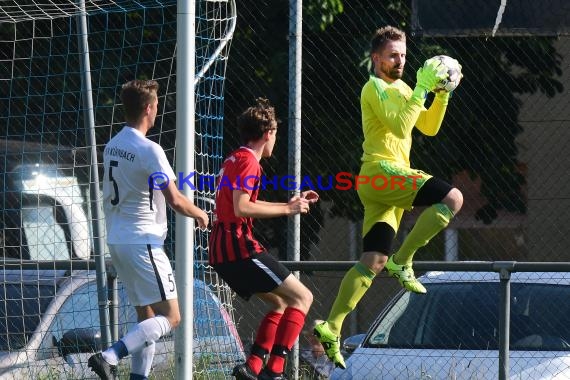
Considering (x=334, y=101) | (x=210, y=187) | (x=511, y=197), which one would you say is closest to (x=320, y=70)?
(x=334, y=101)

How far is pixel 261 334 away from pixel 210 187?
1.77 m

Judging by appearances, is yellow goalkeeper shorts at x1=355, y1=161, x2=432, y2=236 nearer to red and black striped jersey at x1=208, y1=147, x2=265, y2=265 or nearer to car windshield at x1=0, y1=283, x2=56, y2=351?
red and black striped jersey at x1=208, y1=147, x2=265, y2=265

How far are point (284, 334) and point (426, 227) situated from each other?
3.52 feet

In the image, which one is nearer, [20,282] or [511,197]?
[20,282]

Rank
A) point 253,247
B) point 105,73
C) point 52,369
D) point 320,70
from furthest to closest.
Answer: point 105,73, point 320,70, point 52,369, point 253,247

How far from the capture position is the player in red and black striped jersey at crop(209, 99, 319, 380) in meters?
6.86

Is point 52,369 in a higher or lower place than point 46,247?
lower

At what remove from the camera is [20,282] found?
28.4ft

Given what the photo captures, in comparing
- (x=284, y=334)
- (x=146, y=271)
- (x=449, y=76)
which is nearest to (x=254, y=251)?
(x=284, y=334)

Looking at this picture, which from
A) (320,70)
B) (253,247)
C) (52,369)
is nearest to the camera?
(253,247)

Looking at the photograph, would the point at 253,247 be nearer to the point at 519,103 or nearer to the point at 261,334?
the point at 261,334

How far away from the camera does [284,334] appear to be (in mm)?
6980

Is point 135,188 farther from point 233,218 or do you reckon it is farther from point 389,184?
point 389,184

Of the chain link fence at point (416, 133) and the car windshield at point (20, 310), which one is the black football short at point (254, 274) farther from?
the chain link fence at point (416, 133)
